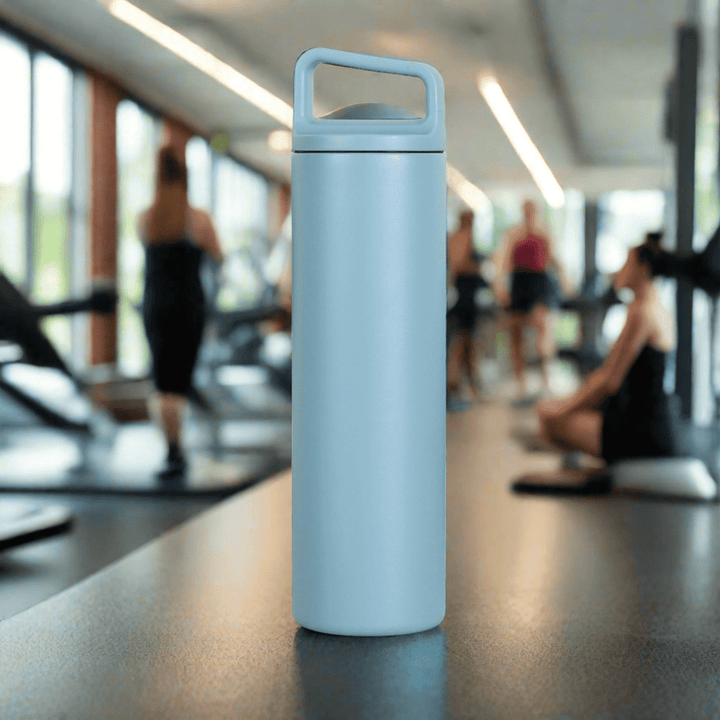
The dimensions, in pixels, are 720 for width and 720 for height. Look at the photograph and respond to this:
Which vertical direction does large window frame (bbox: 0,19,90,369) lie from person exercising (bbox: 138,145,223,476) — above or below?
above

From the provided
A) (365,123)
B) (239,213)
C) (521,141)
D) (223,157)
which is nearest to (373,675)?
(365,123)

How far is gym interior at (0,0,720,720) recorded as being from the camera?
1.52 m

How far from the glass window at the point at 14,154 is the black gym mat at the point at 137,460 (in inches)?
86.5

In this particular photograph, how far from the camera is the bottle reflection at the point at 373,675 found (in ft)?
4.25

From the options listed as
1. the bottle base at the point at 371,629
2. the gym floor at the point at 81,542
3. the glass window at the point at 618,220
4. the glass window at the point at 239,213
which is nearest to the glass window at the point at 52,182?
the glass window at the point at 239,213

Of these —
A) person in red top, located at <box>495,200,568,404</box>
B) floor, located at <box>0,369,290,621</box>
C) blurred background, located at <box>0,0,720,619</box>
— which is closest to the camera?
floor, located at <box>0,369,290,621</box>

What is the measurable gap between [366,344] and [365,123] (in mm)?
369

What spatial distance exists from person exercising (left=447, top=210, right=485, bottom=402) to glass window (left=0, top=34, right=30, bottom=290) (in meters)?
3.53

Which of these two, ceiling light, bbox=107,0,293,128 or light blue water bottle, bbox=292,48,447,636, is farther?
ceiling light, bbox=107,0,293,128

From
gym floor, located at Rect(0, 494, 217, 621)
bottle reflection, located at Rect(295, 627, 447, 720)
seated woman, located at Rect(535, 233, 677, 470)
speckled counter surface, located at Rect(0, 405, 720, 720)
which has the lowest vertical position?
gym floor, located at Rect(0, 494, 217, 621)

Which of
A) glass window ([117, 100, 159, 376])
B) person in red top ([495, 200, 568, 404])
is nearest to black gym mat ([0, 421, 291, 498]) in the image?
person in red top ([495, 200, 568, 404])

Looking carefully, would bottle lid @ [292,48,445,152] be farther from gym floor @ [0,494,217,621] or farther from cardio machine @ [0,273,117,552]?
cardio machine @ [0,273,117,552]

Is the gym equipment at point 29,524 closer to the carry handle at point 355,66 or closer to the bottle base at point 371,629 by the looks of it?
the bottle base at point 371,629

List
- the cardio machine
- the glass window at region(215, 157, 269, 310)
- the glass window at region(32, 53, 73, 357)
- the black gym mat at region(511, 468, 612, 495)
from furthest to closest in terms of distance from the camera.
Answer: the glass window at region(215, 157, 269, 310) < the glass window at region(32, 53, 73, 357) < the black gym mat at region(511, 468, 612, 495) < the cardio machine
